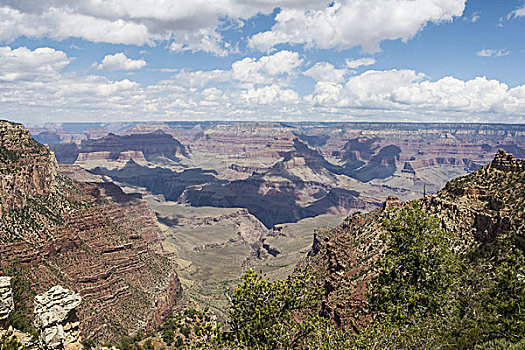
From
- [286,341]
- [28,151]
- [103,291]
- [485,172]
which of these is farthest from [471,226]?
[28,151]

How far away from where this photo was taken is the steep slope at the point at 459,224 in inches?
1903

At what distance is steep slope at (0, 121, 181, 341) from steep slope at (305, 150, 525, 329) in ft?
150

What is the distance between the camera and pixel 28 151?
88188 mm

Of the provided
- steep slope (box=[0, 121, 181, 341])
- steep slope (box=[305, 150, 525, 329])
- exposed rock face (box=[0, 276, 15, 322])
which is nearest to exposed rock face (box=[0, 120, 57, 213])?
steep slope (box=[0, 121, 181, 341])

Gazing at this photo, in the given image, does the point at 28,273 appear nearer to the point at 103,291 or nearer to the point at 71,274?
the point at 71,274

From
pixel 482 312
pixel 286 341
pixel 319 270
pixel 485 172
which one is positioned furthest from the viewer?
pixel 319 270

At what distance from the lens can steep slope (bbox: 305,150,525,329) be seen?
159ft

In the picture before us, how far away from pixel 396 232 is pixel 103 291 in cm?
6918

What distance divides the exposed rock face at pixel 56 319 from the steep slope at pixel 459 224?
100.0 ft

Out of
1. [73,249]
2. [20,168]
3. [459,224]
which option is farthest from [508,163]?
[20,168]

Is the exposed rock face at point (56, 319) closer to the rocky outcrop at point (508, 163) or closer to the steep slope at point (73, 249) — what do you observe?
the steep slope at point (73, 249)

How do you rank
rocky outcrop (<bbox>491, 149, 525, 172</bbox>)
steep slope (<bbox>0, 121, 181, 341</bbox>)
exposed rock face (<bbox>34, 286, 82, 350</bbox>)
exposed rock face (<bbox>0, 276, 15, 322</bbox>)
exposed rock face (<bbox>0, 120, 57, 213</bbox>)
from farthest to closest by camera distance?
exposed rock face (<bbox>0, 120, 57, 213</bbox>)
steep slope (<bbox>0, 121, 181, 341</bbox>)
rocky outcrop (<bbox>491, 149, 525, 172</bbox>)
exposed rock face (<bbox>34, 286, 82, 350</bbox>)
exposed rock face (<bbox>0, 276, 15, 322</bbox>)

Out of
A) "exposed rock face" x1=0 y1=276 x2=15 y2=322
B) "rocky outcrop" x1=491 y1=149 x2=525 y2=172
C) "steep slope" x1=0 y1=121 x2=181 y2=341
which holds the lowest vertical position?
"steep slope" x1=0 y1=121 x2=181 y2=341

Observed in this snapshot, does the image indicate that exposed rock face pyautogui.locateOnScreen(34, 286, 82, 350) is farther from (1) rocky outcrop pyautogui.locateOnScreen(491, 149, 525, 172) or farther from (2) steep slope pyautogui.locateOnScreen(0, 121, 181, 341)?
(1) rocky outcrop pyautogui.locateOnScreen(491, 149, 525, 172)
